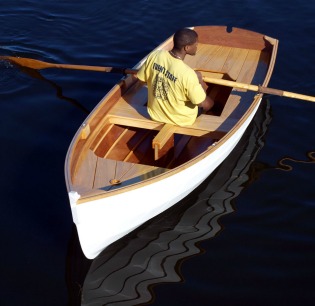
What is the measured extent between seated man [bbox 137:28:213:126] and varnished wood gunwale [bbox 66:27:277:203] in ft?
1.12

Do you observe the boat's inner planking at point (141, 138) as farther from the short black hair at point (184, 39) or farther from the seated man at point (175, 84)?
the short black hair at point (184, 39)

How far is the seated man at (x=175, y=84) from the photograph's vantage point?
271 inches

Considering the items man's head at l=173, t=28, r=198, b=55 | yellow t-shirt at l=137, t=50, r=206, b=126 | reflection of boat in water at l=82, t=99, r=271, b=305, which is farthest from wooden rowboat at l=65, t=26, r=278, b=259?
man's head at l=173, t=28, r=198, b=55

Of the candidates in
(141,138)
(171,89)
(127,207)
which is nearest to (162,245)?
(127,207)

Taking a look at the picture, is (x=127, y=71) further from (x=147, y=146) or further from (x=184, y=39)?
(x=184, y=39)

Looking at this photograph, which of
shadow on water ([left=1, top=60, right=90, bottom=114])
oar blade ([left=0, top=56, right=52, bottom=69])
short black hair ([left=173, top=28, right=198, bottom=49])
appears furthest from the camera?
oar blade ([left=0, top=56, right=52, bottom=69])

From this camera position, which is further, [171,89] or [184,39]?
[171,89]

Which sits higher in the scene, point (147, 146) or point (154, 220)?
point (147, 146)

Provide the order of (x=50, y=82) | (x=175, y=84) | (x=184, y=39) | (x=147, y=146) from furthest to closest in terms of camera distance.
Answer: (x=50, y=82) → (x=147, y=146) → (x=175, y=84) → (x=184, y=39)

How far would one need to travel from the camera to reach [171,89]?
7109 millimetres

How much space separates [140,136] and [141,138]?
48mm

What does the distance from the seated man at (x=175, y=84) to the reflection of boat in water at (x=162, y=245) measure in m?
1.22

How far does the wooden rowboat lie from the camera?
6242mm

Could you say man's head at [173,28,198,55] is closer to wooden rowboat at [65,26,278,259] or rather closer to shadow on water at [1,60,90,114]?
wooden rowboat at [65,26,278,259]
